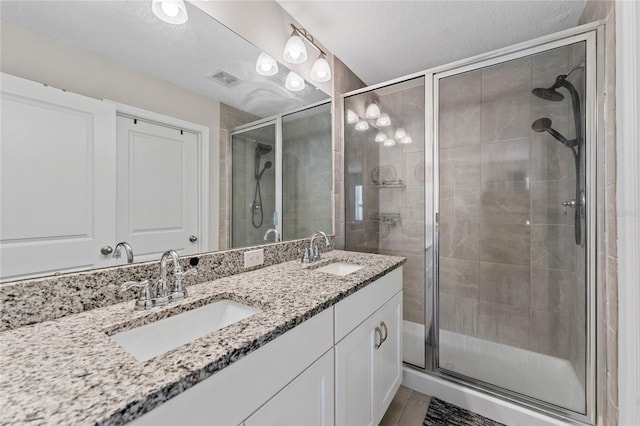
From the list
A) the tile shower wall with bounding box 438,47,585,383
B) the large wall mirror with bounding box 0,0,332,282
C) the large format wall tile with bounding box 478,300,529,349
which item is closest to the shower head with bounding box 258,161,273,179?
the large wall mirror with bounding box 0,0,332,282

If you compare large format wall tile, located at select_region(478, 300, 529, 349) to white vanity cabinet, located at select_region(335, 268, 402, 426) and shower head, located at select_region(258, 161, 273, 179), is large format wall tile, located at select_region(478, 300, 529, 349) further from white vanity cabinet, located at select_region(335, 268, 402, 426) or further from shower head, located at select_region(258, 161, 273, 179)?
shower head, located at select_region(258, 161, 273, 179)

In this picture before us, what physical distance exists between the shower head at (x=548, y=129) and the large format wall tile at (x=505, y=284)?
0.89 meters

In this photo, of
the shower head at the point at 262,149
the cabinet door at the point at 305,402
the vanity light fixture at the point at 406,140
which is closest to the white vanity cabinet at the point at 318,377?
the cabinet door at the point at 305,402

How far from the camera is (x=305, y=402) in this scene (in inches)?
34.0

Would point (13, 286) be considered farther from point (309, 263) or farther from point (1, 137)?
point (309, 263)

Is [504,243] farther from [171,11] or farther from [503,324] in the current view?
[171,11]

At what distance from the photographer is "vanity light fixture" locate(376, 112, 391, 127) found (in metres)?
2.26

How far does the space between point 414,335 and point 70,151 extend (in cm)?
216


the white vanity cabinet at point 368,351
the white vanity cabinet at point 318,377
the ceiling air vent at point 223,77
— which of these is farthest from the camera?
the ceiling air vent at point 223,77

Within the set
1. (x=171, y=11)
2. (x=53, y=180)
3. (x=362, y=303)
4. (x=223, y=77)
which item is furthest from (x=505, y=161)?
(x=53, y=180)

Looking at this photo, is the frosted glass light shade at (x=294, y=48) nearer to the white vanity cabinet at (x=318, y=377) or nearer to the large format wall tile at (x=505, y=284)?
the white vanity cabinet at (x=318, y=377)

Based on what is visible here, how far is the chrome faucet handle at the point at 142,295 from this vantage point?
0.87m

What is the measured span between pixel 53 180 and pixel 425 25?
2055 millimetres

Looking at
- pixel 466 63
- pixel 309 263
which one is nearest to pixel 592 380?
pixel 309 263
